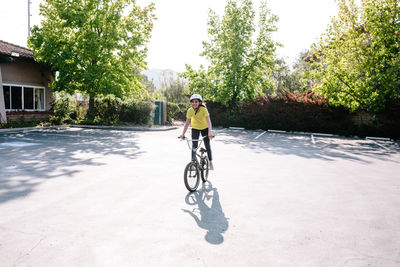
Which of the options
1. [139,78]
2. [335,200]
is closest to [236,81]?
[139,78]

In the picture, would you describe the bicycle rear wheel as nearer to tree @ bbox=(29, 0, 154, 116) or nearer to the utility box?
tree @ bbox=(29, 0, 154, 116)

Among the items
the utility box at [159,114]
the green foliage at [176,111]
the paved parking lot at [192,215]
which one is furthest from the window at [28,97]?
the paved parking lot at [192,215]

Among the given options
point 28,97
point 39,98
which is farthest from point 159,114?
point 28,97

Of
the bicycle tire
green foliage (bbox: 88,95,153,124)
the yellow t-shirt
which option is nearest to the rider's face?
the yellow t-shirt

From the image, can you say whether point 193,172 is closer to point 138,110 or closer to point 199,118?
point 199,118

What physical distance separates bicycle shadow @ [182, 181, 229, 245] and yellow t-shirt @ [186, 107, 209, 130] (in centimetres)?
140

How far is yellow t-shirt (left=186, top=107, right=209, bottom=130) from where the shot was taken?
22.0 ft

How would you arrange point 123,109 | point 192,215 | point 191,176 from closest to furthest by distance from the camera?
point 192,215
point 191,176
point 123,109

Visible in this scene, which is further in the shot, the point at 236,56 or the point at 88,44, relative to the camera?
the point at 236,56

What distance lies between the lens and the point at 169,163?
28.7 feet

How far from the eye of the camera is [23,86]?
20156 millimetres

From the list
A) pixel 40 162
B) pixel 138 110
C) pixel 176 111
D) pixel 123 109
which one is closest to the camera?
pixel 40 162

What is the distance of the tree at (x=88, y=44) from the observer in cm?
1944

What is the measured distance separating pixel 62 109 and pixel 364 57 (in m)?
21.6
